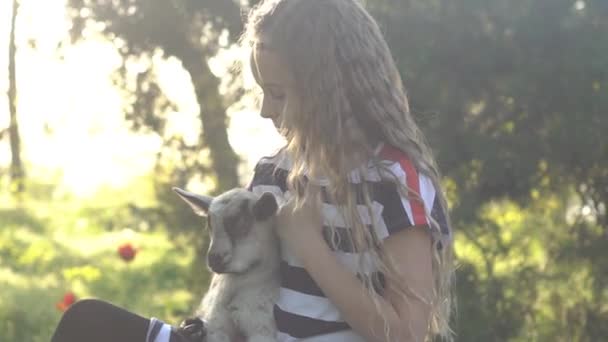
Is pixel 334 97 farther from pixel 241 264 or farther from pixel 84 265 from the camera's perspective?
pixel 84 265

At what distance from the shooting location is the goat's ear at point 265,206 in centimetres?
232

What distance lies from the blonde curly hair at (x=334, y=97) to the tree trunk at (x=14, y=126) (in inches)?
107

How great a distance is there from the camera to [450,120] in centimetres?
418

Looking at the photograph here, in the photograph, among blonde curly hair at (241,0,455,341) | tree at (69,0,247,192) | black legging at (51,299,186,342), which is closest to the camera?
blonde curly hair at (241,0,455,341)

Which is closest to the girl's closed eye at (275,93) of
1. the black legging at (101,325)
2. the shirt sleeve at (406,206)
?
the shirt sleeve at (406,206)

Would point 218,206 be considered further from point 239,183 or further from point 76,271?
point 76,271

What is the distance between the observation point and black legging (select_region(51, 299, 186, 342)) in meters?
2.48

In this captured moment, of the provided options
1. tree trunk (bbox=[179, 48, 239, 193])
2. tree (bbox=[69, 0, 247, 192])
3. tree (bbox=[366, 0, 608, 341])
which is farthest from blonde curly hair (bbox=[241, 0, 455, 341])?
tree trunk (bbox=[179, 48, 239, 193])

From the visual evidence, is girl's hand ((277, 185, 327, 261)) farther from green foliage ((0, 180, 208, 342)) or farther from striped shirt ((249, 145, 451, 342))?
green foliage ((0, 180, 208, 342))

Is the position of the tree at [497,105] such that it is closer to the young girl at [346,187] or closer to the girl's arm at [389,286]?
the young girl at [346,187]

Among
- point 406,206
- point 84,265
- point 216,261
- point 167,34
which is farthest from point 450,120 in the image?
point 84,265

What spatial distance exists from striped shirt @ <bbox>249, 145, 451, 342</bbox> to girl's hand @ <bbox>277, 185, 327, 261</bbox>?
0.02 metres

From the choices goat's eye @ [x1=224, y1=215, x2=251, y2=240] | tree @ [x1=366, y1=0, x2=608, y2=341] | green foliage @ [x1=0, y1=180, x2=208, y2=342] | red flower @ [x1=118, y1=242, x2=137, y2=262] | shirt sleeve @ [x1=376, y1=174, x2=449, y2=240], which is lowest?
green foliage @ [x1=0, y1=180, x2=208, y2=342]

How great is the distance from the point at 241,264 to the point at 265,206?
5.7 inches
